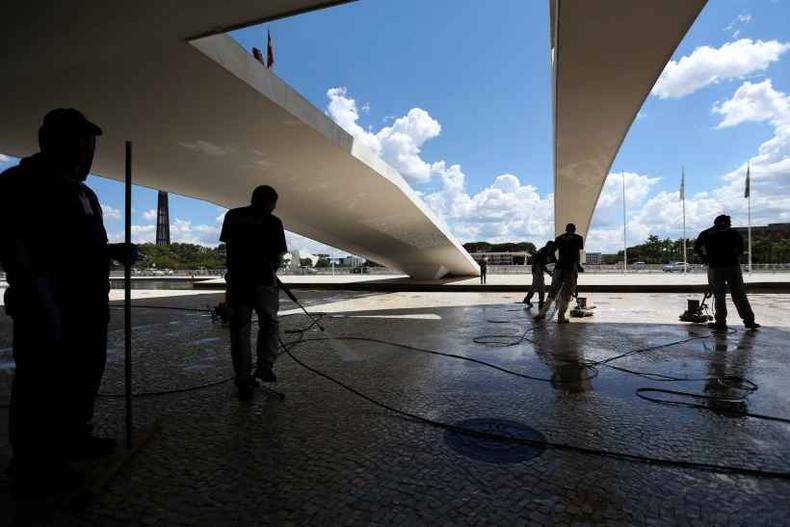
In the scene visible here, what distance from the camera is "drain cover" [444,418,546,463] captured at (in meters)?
2.11

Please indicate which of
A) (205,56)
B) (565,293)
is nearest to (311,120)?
(205,56)

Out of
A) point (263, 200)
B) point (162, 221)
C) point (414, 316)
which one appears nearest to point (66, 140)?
point (263, 200)

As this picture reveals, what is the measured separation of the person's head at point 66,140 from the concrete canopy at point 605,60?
681cm

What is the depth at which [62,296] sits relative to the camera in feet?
6.23

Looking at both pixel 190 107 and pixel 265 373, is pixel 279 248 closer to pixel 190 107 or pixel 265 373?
pixel 265 373

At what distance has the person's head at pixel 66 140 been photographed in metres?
1.88

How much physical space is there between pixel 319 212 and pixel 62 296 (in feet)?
42.8

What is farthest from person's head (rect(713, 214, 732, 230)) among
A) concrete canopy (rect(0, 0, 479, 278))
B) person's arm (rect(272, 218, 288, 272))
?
person's arm (rect(272, 218, 288, 272))

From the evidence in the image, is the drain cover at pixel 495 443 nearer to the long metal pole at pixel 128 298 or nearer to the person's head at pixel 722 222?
the long metal pole at pixel 128 298

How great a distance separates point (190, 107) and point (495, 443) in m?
7.68

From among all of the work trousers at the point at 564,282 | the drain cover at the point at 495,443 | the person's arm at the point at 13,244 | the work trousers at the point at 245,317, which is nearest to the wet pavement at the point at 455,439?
the drain cover at the point at 495,443

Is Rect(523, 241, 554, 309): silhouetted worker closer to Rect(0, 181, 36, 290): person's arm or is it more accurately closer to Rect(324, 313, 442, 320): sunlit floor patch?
Rect(324, 313, 442, 320): sunlit floor patch

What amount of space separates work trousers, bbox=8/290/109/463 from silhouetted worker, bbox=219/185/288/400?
1106mm

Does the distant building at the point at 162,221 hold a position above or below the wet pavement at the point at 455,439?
above
